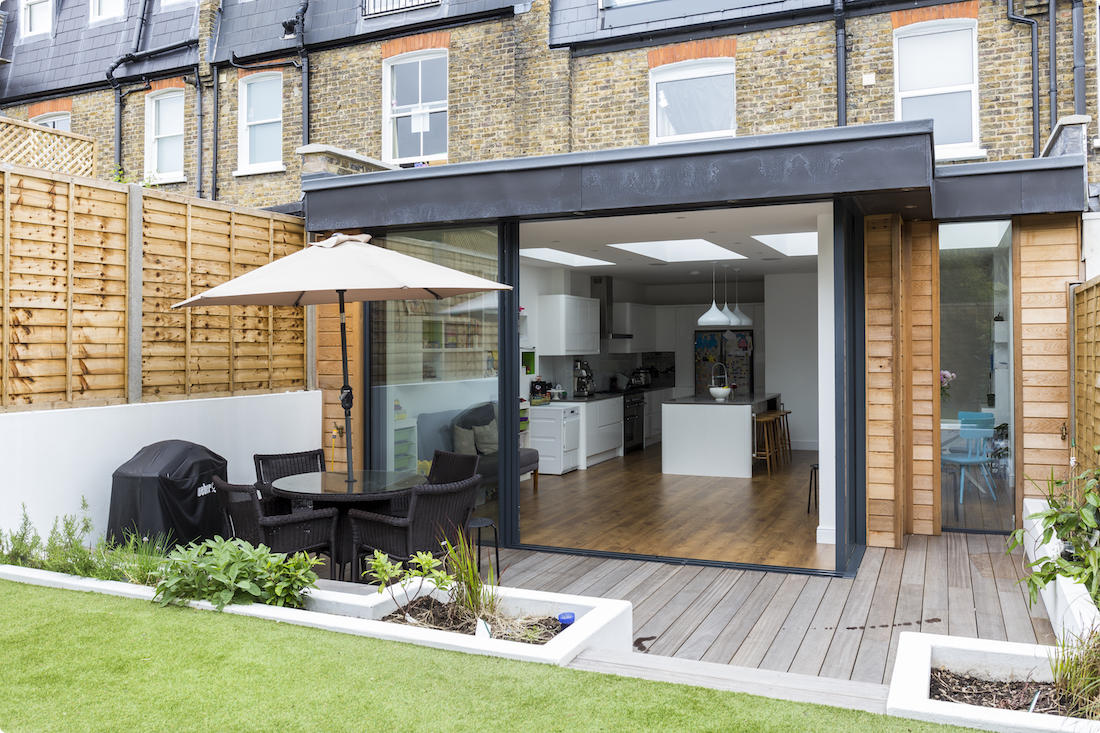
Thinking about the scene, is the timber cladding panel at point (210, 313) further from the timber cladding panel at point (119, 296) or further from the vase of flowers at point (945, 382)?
the vase of flowers at point (945, 382)

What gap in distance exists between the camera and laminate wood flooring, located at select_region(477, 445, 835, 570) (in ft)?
21.9

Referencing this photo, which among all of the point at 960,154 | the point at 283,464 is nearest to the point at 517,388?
the point at 283,464

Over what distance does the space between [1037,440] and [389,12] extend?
29.8 ft

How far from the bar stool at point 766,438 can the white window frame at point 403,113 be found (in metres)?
5.31

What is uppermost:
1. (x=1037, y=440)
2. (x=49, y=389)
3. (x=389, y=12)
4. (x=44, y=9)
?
(x=44, y=9)

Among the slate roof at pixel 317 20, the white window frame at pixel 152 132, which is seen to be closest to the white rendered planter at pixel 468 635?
the slate roof at pixel 317 20

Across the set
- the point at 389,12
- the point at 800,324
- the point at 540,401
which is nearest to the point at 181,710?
the point at 540,401

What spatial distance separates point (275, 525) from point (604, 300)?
9.33 m

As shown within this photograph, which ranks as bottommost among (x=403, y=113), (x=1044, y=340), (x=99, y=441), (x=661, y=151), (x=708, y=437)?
(x=708, y=437)

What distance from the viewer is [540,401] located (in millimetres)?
11312

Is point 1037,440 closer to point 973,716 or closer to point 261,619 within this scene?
point 973,716

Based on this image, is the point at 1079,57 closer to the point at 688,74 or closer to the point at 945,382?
the point at 945,382

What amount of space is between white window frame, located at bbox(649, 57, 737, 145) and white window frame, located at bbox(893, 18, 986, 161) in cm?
166

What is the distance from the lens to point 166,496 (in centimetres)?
564
